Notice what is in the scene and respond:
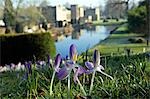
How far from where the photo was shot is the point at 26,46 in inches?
389

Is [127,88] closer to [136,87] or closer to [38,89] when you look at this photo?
[136,87]

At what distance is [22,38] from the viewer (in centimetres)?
1004

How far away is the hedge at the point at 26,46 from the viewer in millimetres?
9617

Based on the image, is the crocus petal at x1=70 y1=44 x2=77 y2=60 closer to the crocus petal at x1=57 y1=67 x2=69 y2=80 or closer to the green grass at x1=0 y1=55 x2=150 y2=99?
the crocus petal at x1=57 y1=67 x2=69 y2=80

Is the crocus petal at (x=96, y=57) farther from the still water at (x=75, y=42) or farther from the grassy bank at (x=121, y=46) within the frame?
the grassy bank at (x=121, y=46)

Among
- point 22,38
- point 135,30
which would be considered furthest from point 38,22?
point 22,38

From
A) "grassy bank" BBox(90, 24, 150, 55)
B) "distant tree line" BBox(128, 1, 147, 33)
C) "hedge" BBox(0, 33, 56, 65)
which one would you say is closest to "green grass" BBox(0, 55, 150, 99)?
"grassy bank" BBox(90, 24, 150, 55)

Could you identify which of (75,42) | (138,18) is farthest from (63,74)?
(138,18)

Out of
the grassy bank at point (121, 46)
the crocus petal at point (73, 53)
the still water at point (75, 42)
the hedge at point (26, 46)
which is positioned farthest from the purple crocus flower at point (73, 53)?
the hedge at point (26, 46)

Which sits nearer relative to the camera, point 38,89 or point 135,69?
point 38,89

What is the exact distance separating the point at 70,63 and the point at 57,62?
0.36 feet

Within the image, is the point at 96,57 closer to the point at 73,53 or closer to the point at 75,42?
the point at 73,53

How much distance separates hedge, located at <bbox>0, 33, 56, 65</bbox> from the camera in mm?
9617

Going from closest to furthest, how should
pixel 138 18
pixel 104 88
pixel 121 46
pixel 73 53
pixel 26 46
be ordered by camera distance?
1. pixel 73 53
2. pixel 104 88
3. pixel 26 46
4. pixel 121 46
5. pixel 138 18
